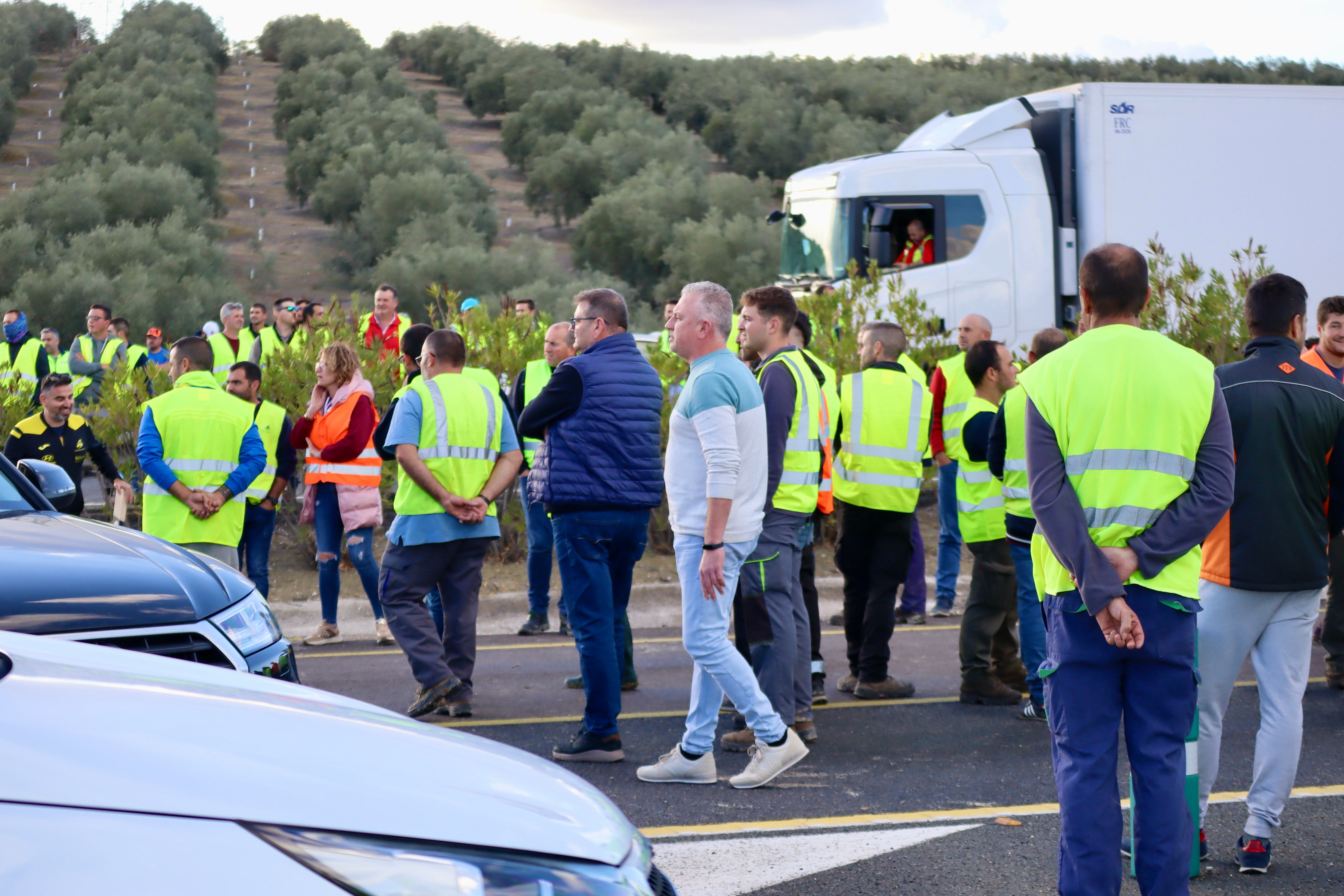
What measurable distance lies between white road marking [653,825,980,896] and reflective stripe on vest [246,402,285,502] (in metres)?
4.70

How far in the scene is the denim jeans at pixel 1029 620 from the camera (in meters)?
6.51

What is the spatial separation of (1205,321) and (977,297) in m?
4.58

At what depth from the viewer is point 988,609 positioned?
22.1ft

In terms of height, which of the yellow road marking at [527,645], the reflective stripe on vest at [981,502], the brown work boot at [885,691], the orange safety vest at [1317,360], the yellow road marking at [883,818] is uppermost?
the orange safety vest at [1317,360]

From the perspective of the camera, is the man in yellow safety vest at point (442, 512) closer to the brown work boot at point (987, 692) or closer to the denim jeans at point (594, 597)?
the denim jeans at point (594, 597)

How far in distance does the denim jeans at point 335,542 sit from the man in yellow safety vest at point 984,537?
12.1 ft

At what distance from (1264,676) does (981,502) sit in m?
2.36

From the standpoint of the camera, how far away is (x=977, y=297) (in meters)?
15.9

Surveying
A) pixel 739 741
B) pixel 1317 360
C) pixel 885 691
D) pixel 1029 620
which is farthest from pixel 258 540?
pixel 1317 360

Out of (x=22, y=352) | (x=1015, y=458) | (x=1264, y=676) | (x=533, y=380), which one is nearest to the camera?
(x=1264, y=676)

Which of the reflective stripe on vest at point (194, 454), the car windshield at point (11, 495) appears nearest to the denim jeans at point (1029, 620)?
the reflective stripe on vest at point (194, 454)

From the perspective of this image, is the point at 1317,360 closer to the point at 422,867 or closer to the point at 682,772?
the point at 682,772

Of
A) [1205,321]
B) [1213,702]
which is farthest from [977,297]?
[1213,702]

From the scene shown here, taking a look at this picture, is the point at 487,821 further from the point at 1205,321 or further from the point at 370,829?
the point at 1205,321
